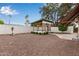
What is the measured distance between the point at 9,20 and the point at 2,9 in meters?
0.15

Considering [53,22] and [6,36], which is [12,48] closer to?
[6,36]

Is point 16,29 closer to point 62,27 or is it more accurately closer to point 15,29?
point 15,29

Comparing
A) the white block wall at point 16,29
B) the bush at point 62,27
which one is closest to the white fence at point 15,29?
the white block wall at point 16,29

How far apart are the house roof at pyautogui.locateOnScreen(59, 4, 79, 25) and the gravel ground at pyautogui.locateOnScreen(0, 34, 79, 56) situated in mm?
207

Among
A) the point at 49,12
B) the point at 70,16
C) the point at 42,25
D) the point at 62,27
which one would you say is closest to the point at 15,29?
the point at 42,25

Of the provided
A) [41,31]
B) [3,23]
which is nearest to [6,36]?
[3,23]

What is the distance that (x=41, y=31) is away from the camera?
11.7 feet

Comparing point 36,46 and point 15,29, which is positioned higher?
point 15,29

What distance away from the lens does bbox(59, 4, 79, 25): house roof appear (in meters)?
3.47

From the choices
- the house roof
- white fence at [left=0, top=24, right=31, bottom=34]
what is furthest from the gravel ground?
the house roof

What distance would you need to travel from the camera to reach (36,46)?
3.53 meters

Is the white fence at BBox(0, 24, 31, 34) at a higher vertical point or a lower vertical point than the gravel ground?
higher

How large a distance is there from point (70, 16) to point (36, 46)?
0.51 m

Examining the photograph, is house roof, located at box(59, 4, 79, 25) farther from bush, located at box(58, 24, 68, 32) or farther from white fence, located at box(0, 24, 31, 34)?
white fence, located at box(0, 24, 31, 34)
